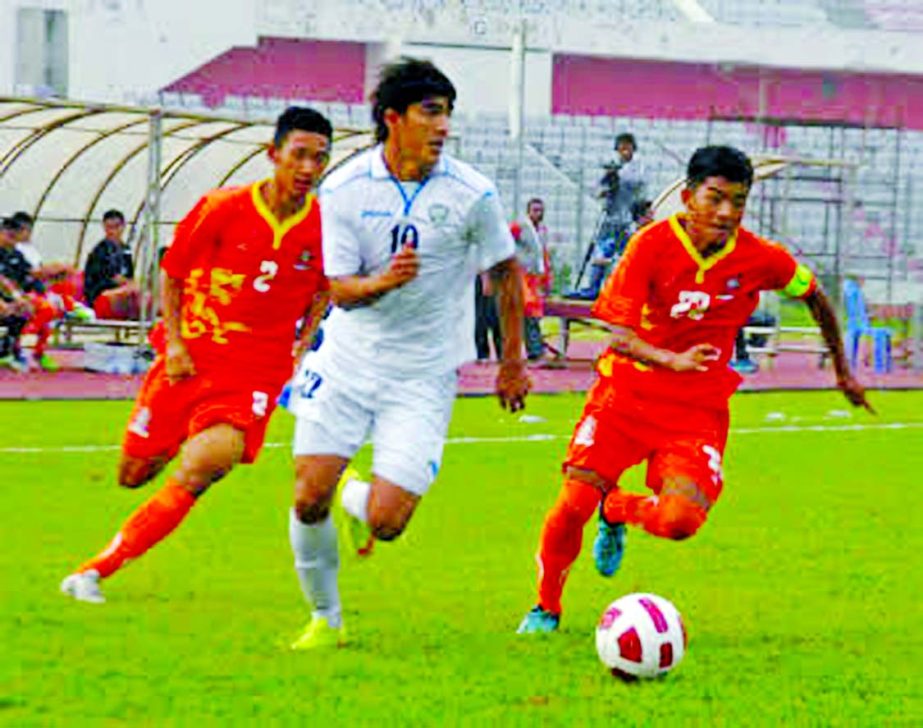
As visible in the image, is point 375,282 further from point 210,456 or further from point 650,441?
point 210,456

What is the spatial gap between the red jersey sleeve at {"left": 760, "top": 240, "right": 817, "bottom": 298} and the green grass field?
1.28m

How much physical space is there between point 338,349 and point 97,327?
16724 mm

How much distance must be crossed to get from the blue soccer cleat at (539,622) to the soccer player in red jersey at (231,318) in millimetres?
1373

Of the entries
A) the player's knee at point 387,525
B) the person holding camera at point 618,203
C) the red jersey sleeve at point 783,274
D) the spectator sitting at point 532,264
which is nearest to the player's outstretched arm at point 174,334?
the player's knee at point 387,525

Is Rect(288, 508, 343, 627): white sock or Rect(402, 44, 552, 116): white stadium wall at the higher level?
Result: Rect(402, 44, 552, 116): white stadium wall

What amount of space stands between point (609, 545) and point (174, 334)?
1.89 meters

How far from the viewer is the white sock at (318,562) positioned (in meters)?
8.52

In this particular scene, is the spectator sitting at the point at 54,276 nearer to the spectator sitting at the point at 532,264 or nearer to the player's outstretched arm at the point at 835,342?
the spectator sitting at the point at 532,264

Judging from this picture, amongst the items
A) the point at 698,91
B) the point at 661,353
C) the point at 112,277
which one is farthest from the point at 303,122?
the point at 698,91

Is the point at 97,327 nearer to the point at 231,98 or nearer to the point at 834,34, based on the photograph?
the point at 231,98

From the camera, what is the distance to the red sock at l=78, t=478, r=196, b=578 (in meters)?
9.30

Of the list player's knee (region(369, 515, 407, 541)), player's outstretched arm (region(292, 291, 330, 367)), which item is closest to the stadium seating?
player's outstretched arm (region(292, 291, 330, 367))

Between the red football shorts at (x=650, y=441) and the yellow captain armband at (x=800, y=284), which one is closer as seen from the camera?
the red football shorts at (x=650, y=441)

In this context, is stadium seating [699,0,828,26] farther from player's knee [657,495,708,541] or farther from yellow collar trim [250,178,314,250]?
player's knee [657,495,708,541]
